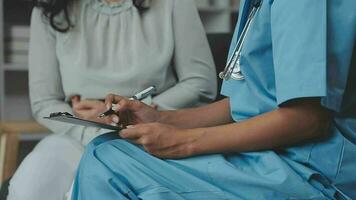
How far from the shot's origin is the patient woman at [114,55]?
5.46 feet

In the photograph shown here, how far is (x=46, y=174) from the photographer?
1.37m

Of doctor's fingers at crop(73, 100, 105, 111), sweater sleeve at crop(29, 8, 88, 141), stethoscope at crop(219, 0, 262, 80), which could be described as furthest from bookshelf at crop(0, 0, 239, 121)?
stethoscope at crop(219, 0, 262, 80)

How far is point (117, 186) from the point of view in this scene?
927mm

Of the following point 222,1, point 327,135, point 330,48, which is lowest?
point 222,1

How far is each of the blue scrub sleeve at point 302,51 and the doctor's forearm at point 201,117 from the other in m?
0.39

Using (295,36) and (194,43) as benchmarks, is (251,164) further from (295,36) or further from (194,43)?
(194,43)

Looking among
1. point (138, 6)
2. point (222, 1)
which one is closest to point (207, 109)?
point (138, 6)

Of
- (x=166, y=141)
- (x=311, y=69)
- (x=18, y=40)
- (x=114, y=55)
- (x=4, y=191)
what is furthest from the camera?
(x=18, y=40)

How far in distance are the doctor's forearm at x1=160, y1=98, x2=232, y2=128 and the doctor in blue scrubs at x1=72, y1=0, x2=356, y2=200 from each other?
0.82ft

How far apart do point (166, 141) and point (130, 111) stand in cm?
27

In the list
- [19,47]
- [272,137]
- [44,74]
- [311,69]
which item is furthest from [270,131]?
[19,47]

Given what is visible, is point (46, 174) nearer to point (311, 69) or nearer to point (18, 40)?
point (311, 69)

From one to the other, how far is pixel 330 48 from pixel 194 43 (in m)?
0.85

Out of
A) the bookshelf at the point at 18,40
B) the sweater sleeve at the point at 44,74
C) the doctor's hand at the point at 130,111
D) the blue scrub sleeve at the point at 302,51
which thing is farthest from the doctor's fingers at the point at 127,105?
the bookshelf at the point at 18,40
